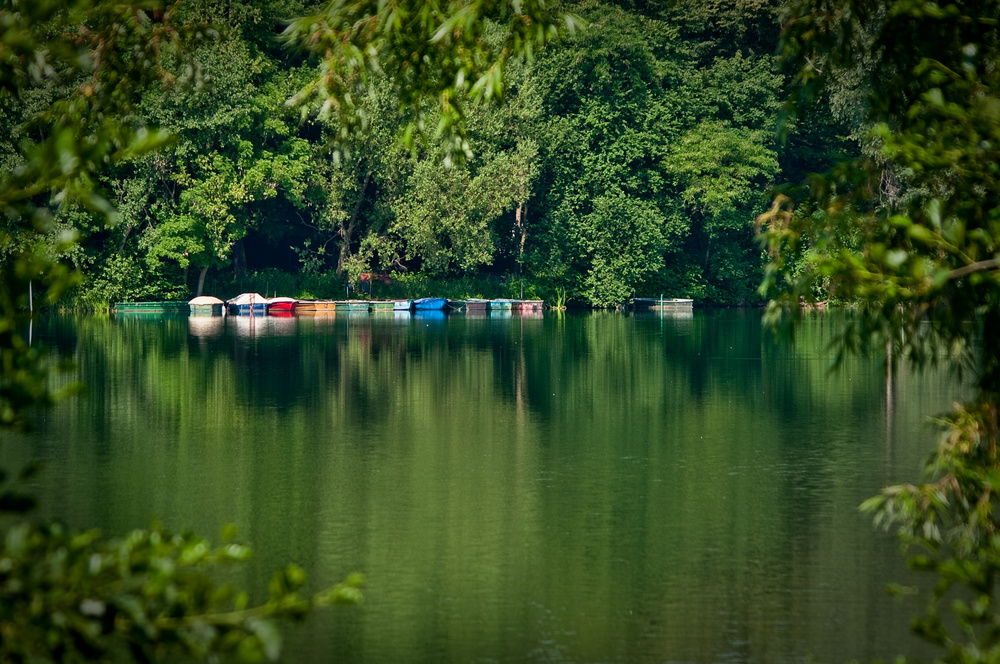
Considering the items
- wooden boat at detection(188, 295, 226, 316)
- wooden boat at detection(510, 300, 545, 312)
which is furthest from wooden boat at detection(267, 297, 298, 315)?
wooden boat at detection(510, 300, 545, 312)

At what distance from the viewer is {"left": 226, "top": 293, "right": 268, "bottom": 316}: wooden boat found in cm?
6688

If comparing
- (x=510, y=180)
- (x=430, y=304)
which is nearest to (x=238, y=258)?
(x=430, y=304)

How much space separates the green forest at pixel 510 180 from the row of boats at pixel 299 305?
1250 mm

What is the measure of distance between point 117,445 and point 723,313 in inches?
1875

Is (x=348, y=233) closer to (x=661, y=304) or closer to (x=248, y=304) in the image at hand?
(x=248, y=304)

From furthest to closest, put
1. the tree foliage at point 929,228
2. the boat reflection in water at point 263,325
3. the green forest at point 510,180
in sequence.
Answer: the green forest at point 510,180 < the boat reflection in water at point 263,325 < the tree foliage at point 929,228

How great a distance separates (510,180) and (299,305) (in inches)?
484

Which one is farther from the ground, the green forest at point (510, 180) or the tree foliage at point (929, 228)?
the green forest at point (510, 180)

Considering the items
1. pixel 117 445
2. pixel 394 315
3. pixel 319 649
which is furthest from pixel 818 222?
pixel 394 315

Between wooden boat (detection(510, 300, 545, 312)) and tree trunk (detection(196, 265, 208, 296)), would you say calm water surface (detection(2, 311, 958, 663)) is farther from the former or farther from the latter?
wooden boat (detection(510, 300, 545, 312))

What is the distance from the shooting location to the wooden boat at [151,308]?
65562mm

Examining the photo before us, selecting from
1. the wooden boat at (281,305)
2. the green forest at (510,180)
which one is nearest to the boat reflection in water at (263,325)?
the wooden boat at (281,305)

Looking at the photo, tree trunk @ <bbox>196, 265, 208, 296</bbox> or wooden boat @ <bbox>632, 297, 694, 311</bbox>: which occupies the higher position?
tree trunk @ <bbox>196, 265, 208, 296</bbox>

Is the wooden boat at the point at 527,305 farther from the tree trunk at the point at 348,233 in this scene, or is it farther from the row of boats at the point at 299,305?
the tree trunk at the point at 348,233
